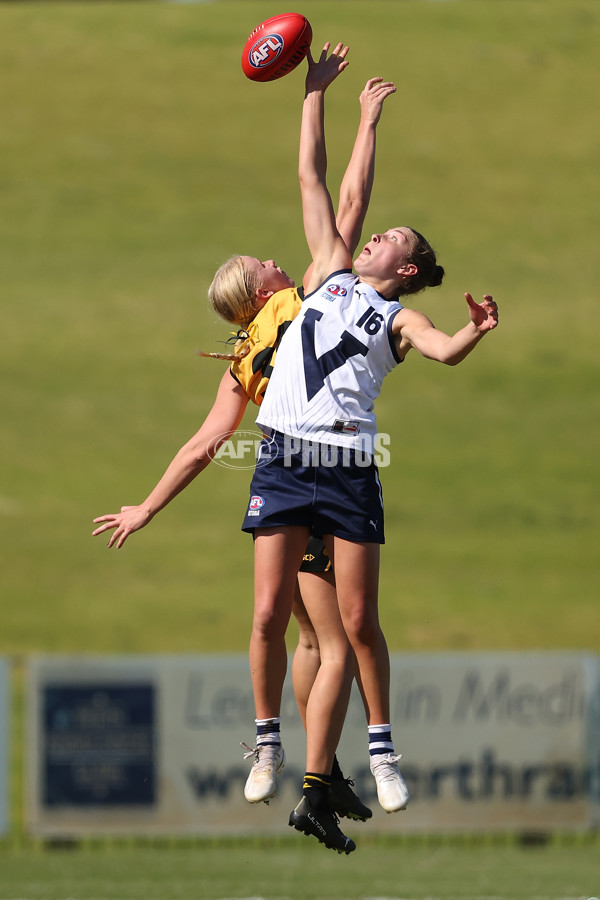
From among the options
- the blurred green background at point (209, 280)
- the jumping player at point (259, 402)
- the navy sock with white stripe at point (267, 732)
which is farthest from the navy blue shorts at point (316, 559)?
the blurred green background at point (209, 280)

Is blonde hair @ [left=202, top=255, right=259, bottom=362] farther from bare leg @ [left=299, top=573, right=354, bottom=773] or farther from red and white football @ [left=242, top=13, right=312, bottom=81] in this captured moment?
bare leg @ [left=299, top=573, right=354, bottom=773]

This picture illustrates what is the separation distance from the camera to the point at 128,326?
39750mm

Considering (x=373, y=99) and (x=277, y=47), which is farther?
(x=373, y=99)

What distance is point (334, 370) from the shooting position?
5598 mm

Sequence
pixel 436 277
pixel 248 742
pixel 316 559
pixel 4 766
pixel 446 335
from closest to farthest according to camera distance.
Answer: pixel 446 335
pixel 316 559
pixel 436 277
pixel 4 766
pixel 248 742

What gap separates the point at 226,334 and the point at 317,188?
29663 mm

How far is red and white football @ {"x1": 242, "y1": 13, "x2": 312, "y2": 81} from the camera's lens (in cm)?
589

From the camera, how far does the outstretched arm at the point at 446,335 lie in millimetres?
5125

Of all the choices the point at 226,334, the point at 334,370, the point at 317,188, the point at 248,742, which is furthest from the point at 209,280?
the point at 334,370

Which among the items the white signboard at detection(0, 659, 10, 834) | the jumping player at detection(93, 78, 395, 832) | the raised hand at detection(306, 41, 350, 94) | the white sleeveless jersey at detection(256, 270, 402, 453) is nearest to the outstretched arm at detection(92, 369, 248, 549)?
→ the jumping player at detection(93, 78, 395, 832)

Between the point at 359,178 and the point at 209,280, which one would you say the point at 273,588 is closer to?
the point at 359,178

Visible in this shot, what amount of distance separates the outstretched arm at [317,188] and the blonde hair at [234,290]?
12.4 inches

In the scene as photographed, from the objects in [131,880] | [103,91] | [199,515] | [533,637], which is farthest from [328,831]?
[103,91]

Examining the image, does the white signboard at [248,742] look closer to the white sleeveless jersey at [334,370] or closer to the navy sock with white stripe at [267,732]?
the navy sock with white stripe at [267,732]
